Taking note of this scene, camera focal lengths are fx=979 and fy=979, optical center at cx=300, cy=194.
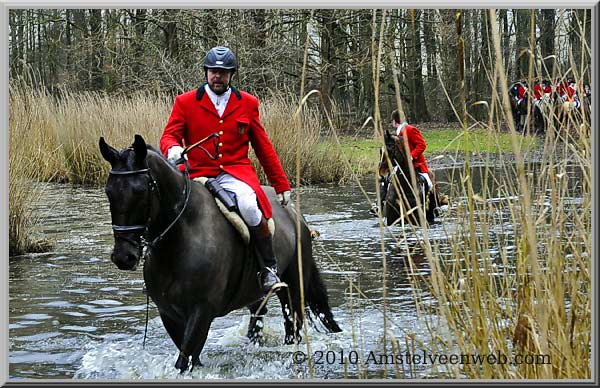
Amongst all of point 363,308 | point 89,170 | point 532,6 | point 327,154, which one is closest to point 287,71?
point 327,154

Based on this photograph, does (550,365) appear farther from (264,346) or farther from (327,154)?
(327,154)

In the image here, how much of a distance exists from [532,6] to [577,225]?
1.01 meters

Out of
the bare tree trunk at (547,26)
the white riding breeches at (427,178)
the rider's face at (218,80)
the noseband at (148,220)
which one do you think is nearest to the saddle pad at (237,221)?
the noseband at (148,220)

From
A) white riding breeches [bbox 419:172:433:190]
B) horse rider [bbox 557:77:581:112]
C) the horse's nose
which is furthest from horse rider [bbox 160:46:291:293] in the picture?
white riding breeches [bbox 419:172:433:190]

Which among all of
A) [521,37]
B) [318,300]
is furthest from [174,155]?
[521,37]

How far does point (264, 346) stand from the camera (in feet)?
24.4

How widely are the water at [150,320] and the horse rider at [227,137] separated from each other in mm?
595

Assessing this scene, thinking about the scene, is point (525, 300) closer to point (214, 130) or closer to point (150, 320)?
point (214, 130)

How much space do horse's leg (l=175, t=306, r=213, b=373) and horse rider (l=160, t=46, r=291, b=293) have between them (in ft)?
1.98

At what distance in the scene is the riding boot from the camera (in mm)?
6484

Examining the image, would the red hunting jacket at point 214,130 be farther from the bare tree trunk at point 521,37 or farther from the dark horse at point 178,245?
the bare tree trunk at point 521,37

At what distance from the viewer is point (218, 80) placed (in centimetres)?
659

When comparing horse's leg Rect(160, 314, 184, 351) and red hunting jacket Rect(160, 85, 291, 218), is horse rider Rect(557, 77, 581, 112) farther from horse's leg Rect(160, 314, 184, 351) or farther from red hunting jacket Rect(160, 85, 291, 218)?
horse's leg Rect(160, 314, 184, 351)

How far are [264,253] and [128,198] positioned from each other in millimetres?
1318
